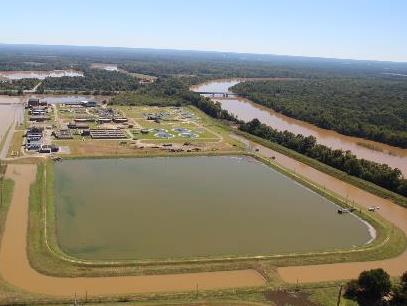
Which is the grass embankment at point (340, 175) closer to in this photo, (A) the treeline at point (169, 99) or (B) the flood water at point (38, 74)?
(A) the treeline at point (169, 99)

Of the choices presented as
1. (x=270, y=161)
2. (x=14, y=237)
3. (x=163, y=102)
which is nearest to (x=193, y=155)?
(x=270, y=161)

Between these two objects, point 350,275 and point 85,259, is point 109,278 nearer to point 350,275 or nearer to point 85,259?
point 85,259

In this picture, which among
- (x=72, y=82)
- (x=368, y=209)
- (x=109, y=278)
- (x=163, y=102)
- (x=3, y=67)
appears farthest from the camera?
(x=3, y=67)

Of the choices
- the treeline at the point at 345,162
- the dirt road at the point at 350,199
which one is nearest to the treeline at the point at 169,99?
the treeline at the point at 345,162

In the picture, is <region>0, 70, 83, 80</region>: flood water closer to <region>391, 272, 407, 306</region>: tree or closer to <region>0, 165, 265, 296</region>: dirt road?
<region>0, 165, 265, 296</region>: dirt road

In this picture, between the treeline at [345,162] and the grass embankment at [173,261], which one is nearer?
the grass embankment at [173,261]
